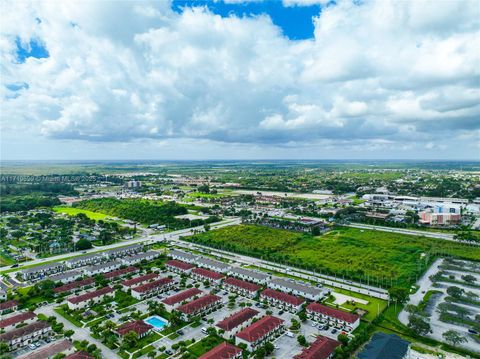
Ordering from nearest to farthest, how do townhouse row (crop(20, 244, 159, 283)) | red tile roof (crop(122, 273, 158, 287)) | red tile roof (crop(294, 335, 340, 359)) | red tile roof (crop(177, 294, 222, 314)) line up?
red tile roof (crop(294, 335, 340, 359))
red tile roof (crop(177, 294, 222, 314))
red tile roof (crop(122, 273, 158, 287))
townhouse row (crop(20, 244, 159, 283))

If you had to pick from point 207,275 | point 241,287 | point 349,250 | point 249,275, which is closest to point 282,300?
point 241,287

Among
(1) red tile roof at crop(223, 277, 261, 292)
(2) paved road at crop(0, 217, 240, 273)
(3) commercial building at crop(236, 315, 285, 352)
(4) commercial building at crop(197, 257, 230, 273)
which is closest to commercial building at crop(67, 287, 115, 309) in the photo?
(4) commercial building at crop(197, 257, 230, 273)

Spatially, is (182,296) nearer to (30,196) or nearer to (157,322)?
(157,322)

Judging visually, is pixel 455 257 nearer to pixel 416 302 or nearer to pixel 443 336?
pixel 416 302

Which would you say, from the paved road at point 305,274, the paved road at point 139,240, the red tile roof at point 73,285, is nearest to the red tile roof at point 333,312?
the paved road at point 305,274

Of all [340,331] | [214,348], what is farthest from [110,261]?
[340,331]

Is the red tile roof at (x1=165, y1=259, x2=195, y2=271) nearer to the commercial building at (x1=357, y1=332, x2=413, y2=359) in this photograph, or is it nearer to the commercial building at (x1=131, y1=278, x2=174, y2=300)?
the commercial building at (x1=131, y1=278, x2=174, y2=300)
